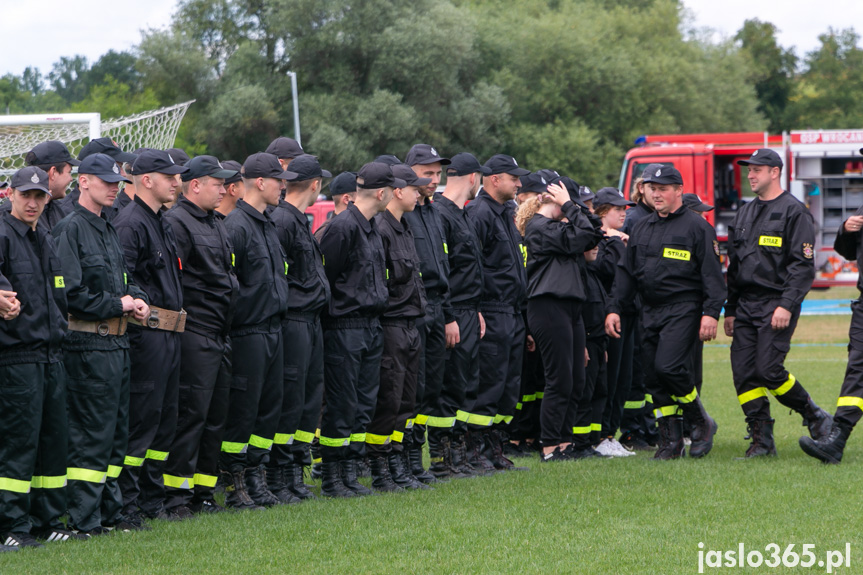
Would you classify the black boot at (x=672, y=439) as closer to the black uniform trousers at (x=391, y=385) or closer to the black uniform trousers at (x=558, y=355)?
the black uniform trousers at (x=558, y=355)

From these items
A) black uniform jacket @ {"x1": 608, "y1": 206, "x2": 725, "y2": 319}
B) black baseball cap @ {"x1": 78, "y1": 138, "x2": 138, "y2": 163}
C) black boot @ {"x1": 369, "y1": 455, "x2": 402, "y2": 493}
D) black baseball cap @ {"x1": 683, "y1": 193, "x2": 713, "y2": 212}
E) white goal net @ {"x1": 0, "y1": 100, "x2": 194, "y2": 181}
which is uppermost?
white goal net @ {"x1": 0, "y1": 100, "x2": 194, "y2": 181}

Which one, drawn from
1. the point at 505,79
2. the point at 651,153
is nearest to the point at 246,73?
the point at 505,79

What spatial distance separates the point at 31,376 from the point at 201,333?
4.20 feet

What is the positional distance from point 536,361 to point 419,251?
234cm

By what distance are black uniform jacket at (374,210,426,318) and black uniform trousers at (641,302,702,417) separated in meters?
2.50

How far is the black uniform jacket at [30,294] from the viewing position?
6.28 metres

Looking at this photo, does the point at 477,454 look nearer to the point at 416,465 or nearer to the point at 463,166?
the point at 416,465

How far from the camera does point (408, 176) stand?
27.7 ft

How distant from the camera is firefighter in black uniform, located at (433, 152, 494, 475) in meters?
9.06

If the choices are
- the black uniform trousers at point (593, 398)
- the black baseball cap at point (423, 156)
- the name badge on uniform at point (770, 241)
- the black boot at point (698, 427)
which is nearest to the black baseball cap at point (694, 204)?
the name badge on uniform at point (770, 241)

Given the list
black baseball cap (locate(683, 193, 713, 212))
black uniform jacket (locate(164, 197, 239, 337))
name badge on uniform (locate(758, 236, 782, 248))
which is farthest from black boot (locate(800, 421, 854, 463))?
black uniform jacket (locate(164, 197, 239, 337))

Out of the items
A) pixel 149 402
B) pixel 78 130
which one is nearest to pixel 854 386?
pixel 149 402

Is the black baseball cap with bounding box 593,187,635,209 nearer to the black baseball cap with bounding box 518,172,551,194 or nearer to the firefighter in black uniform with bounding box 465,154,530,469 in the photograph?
the black baseball cap with bounding box 518,172,551,194

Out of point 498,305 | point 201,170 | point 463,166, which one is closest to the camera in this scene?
point 201,170
